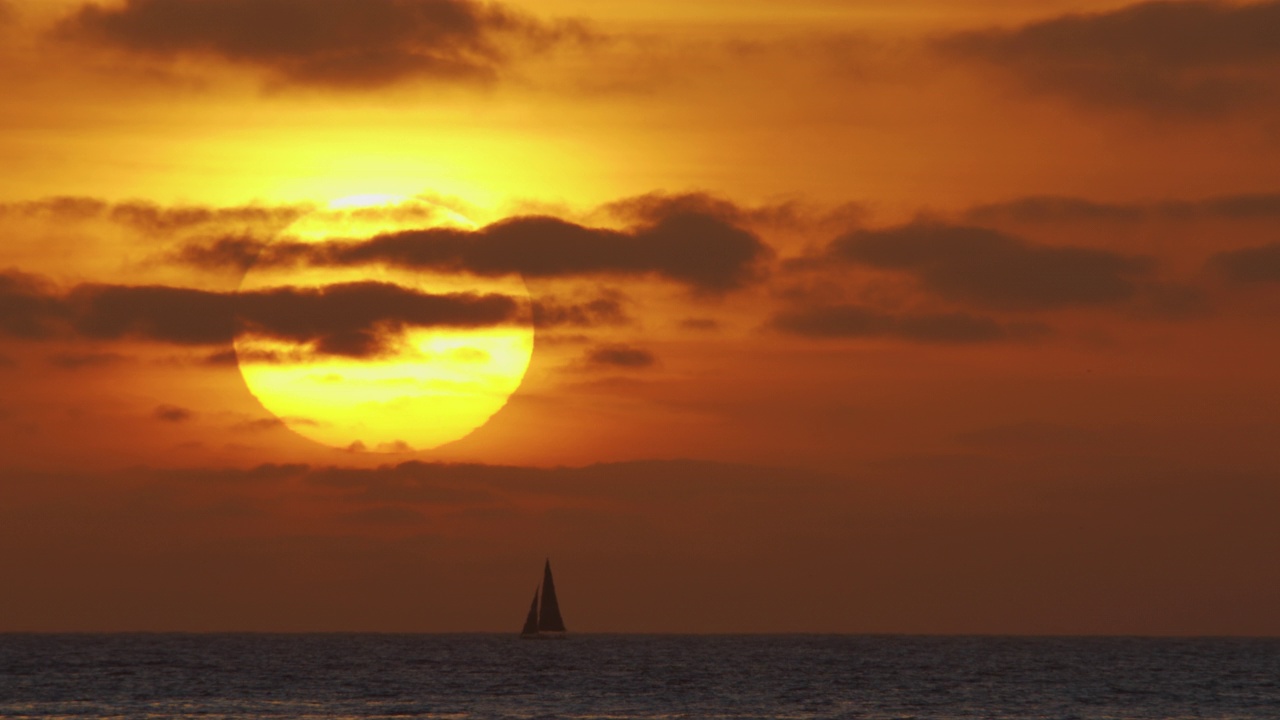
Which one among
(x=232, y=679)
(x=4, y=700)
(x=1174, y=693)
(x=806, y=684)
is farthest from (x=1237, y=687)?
(x=4, y=700)

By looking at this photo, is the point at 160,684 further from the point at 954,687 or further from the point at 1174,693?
the point at 1174,693

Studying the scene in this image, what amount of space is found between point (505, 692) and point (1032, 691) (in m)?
51.9

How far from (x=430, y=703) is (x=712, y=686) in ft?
144

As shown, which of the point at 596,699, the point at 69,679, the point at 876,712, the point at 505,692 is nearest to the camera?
the point at 876,712

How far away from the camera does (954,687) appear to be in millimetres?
178750

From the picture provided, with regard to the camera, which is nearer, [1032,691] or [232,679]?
[1032,691]

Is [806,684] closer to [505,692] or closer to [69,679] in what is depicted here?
[505,692]

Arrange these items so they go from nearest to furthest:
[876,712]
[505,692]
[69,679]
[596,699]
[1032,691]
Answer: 1. [876,712]
2. [596,699]
3. [505,692]
4. [1032,691]
5. [69,679]

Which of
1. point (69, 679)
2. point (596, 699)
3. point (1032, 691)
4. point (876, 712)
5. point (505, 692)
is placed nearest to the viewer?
point (876, 712)

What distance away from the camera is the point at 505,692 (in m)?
160

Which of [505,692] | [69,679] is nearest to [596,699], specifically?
[505,692]

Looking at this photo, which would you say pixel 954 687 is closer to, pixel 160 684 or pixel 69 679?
pixel 160 684

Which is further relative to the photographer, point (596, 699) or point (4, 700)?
point (596, 699)

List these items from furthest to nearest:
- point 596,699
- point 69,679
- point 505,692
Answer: point 69,679 < point 505,692 < point 596,699
